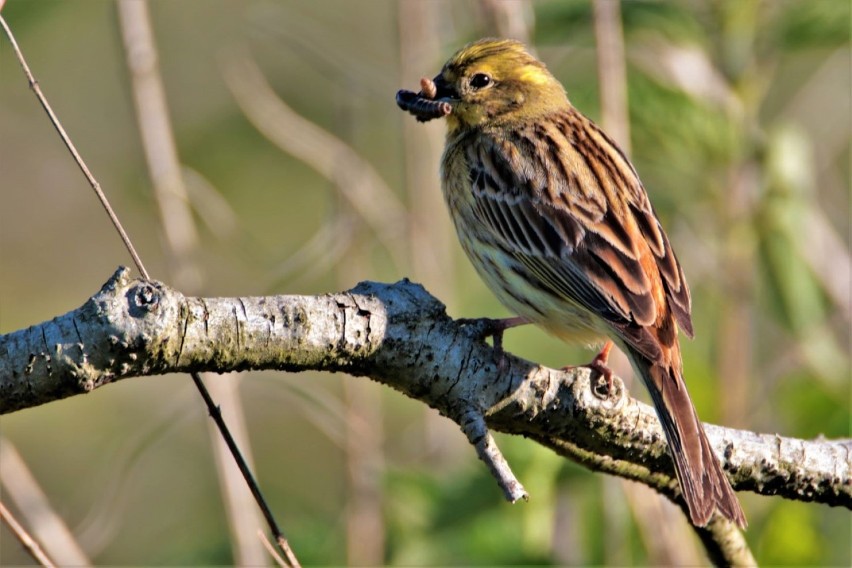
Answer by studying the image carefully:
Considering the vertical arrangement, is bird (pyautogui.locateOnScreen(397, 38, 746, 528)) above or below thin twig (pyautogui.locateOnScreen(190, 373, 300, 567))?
above

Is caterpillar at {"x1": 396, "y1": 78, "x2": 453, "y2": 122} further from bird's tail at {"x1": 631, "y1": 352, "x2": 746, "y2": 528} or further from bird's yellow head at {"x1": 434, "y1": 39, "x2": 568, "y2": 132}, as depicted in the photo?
bird's tail at {"x1": 631, "y1": 352, "x2": 746, "y2": 528}

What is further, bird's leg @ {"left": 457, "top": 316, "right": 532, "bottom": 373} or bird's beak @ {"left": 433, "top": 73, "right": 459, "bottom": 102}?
bird's beak @ {"left": 433, "top": 73, "right": 459, "bottom": 102}

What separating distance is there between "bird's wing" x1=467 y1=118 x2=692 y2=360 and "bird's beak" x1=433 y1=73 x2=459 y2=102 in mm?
279

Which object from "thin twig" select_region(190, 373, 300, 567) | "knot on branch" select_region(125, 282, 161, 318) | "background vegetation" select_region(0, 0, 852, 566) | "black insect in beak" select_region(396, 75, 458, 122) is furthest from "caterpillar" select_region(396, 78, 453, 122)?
"knot on branch" select_region(125, 282, 161, 318)

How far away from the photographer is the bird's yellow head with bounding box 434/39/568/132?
426 centimetres

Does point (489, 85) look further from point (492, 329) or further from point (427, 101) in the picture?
point (492, 329)

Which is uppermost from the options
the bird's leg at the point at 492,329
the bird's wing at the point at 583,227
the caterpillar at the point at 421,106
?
the caterpillar at the point at 421,106

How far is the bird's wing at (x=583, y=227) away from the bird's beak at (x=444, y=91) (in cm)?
28

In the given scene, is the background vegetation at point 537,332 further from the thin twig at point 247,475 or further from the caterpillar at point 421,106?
the thin twig at point 247,475

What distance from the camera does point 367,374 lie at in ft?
8.26

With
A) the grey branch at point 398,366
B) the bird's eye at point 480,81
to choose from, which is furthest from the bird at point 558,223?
the grey branch at point 398,366

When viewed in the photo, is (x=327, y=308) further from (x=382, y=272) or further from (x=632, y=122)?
(x=382, y=272)

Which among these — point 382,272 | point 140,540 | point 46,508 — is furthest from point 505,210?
point 140,540

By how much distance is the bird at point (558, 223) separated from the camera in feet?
11.0
